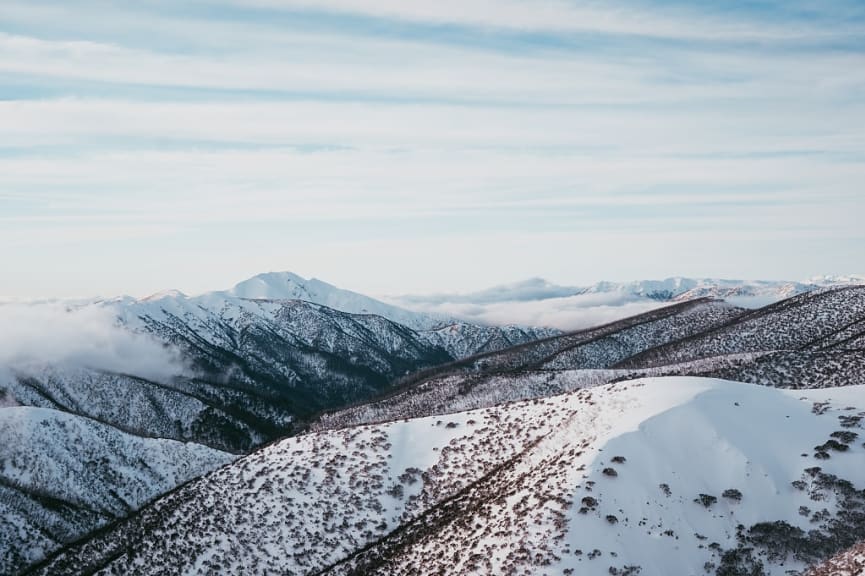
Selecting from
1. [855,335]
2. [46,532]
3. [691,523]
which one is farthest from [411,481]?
[855,335]

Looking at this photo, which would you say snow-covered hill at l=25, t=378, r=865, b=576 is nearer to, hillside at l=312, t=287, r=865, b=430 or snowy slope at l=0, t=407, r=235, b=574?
hillside at l=312, t=287, r=865, b=430

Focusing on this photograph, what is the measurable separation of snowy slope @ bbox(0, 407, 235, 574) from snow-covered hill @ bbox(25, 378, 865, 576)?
7797cm

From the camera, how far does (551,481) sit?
46.4m

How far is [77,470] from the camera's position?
153 m

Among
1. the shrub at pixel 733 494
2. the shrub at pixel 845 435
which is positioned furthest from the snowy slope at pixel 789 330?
the shrub at pixel 733 494

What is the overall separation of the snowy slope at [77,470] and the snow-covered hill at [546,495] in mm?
77974

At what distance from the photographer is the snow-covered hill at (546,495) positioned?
40469 millimetres

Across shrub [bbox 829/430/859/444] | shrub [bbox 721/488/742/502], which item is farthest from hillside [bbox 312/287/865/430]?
shrub [bbox 721/488/742/502]

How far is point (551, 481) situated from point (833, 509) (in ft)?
53.7

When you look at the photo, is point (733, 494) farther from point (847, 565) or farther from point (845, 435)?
point (845, 435)

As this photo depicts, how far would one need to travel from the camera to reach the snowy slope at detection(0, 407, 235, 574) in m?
140

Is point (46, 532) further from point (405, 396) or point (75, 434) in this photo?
point (405, 396)

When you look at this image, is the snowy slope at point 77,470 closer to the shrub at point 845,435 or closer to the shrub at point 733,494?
the shrub at point 733,494

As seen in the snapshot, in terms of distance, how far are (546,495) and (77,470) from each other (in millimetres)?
138394
